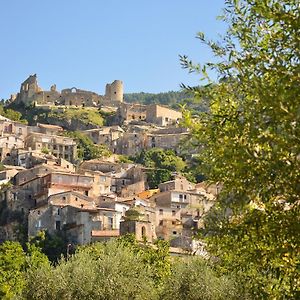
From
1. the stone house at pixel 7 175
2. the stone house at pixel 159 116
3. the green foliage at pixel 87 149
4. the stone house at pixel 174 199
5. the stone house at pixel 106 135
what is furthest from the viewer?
the stone house at pixel 159 116

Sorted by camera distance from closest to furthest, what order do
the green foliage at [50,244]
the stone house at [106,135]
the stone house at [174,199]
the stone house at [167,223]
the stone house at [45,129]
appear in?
the green foliage at [50,244]
the stone house at [167,223]
the stone house at [174,199]
the stone house at [45,129]
the stone house at [106,135]

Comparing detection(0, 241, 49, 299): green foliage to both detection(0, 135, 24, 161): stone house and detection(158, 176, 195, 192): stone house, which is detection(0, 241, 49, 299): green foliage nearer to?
detection(158, 176, 195, 192): stone house

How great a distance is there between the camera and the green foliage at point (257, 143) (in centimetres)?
967

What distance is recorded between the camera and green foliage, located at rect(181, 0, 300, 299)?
967 cm

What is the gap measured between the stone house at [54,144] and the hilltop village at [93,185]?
163 millimetres

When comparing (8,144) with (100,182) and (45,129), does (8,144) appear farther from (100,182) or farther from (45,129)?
(100,182)

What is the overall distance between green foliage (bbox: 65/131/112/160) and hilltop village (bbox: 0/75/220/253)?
138 cm

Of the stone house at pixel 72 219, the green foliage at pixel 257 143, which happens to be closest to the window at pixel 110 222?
the stone house at pixel 72 219

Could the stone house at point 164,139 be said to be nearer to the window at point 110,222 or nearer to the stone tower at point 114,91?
the stone tower at point 114,91

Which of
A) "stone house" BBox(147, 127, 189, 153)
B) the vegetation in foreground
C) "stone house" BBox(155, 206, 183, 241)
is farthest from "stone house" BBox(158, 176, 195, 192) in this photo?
the vegetation in foreground

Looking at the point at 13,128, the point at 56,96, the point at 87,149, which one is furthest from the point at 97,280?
the point at 56,96

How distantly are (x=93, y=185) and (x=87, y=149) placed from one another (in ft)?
91.7

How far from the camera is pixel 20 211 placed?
82062mm

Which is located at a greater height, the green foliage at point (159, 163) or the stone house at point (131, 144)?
the stone house at point (131, 144)
